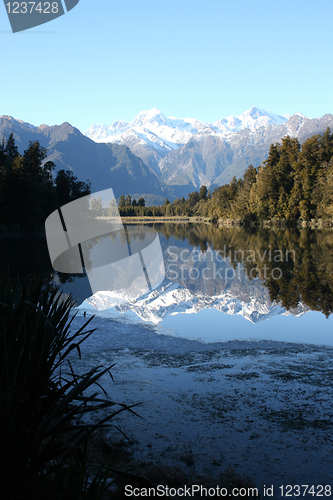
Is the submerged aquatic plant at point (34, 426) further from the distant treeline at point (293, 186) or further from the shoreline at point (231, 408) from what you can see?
the distant treeline at point (293, 186)

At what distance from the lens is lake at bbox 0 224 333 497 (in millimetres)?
4020

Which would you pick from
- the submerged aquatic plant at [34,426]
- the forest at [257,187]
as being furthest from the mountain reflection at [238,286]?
the forest at [257,187]

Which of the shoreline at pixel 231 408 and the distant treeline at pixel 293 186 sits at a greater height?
the distant treeline at pixel 293 186

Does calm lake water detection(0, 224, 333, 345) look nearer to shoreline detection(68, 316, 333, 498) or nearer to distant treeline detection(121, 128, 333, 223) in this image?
shoreline detection(68, 316, 333, 498)

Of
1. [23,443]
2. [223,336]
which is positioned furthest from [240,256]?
[23,443]

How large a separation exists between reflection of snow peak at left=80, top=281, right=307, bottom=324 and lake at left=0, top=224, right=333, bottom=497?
37 millimetres

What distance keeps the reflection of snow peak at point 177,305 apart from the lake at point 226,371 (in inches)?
1.5

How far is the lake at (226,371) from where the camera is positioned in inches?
158

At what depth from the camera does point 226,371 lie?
671 cm

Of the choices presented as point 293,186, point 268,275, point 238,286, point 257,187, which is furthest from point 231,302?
point 257,187

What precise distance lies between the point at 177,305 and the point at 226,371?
5.89 metres

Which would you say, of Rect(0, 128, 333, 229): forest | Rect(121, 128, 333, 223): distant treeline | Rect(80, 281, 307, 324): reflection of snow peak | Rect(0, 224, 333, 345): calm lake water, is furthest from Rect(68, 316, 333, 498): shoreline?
Rect(121, 128, 333, 223): distant treeline

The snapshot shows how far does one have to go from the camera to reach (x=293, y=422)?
470cm

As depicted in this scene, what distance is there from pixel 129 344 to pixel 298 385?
3.84 metres
